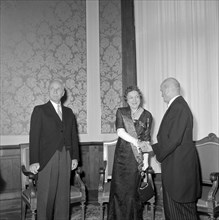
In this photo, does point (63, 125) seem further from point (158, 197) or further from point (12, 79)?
point (158, 197)

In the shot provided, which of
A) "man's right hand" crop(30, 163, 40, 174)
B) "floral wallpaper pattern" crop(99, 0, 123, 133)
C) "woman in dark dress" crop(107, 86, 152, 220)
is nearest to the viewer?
"man's right hand" crop(30, 163, 40, 174)

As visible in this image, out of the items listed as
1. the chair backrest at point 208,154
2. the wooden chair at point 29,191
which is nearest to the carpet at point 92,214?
the wooden chair at point 29,191

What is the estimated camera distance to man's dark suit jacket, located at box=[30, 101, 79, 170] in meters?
3.08

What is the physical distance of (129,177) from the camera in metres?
3.17

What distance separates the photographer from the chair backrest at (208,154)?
3664 mm

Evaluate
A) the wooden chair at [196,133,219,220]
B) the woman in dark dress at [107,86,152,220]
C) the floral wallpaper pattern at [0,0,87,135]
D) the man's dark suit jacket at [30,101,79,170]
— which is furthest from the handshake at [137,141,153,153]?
the floral wallpaper pattern at [0,0,87,135]

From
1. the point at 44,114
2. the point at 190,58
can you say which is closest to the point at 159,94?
the point at 190,58

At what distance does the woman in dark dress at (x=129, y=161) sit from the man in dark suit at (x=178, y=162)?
44 centimetres

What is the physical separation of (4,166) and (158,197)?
2101mm

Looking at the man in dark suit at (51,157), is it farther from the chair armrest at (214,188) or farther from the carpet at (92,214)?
the chair armrest at (214,188)

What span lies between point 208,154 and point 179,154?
3.93ft

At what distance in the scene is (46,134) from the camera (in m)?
3.15

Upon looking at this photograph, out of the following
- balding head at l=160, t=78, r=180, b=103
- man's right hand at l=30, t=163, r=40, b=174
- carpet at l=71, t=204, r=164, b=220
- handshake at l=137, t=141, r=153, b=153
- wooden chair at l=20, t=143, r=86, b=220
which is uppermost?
balding head at l=160, t=78, r=180, b=103

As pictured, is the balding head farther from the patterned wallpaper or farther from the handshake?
the patterned wallpaper
